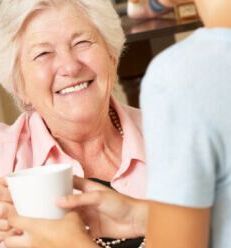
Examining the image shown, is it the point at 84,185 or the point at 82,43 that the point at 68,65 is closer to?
the point at 82,43

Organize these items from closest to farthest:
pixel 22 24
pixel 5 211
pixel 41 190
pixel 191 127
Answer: pixel 191 127
pixel 41 190
pixel 5 211
pixel 22 24

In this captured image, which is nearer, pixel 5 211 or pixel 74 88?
pixel 5 211

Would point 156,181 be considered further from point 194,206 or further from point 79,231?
point 79,231

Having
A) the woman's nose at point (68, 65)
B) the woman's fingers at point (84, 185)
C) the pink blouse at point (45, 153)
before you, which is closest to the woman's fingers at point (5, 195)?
the woman's fingers at point (84, 185)

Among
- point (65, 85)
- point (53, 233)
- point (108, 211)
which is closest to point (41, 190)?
point (53, 233)

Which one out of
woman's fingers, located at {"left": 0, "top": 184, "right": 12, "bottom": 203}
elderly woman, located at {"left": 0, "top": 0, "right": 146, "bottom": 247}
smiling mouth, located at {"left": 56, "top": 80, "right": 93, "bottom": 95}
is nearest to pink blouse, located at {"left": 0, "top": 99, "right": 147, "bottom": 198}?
elderly woman, located at {"left": 0, "top": 0, "right": 146, "bottom": 247}

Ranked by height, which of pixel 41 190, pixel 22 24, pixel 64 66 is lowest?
pixel 41 190

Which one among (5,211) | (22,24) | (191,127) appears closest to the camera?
(191,127)

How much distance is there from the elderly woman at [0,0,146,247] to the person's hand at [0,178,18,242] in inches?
12.9

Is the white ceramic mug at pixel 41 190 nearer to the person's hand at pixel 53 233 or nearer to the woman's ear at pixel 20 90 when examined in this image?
the person's hand at pixel 53 233

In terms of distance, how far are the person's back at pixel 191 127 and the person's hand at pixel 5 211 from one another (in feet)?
1.56

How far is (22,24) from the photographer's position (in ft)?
4.58

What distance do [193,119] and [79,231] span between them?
43 cm

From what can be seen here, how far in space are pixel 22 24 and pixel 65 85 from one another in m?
0.18
